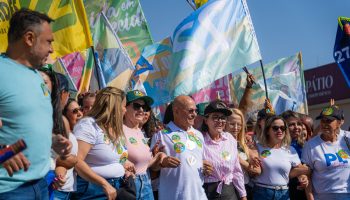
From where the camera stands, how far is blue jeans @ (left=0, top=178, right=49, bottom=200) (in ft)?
9.81

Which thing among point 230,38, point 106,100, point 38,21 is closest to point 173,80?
point 230,38

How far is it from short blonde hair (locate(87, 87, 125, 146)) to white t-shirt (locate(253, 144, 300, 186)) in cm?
220

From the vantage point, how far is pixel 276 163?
6.54m

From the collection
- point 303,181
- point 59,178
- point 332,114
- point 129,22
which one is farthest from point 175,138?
point 129,22

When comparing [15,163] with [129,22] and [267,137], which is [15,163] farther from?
[129,22]

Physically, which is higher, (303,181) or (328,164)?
(328,164)

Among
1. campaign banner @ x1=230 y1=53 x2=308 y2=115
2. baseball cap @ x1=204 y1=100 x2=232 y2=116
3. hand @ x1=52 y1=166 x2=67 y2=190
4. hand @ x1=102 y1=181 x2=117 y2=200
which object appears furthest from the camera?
campaign banner @ x1=230 y1=53 x2=308 y2=115

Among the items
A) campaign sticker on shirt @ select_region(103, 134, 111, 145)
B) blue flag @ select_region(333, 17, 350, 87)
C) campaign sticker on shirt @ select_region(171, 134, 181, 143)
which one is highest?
blue flag @ select_region(333, 17, 350, 87)

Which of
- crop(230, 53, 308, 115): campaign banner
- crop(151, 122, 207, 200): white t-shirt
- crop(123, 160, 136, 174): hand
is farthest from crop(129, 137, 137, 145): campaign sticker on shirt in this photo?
Result: crop(230, 53, 308, 115): campaign banner

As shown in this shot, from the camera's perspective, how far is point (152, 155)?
18.4ft

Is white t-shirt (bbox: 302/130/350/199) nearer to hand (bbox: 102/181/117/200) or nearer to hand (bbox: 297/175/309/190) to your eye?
hand (bbox: 297/175/309/190)

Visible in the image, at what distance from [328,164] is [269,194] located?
925 mm

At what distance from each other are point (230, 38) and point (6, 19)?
3.00 m

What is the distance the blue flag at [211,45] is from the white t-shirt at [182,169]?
1.55 metres
